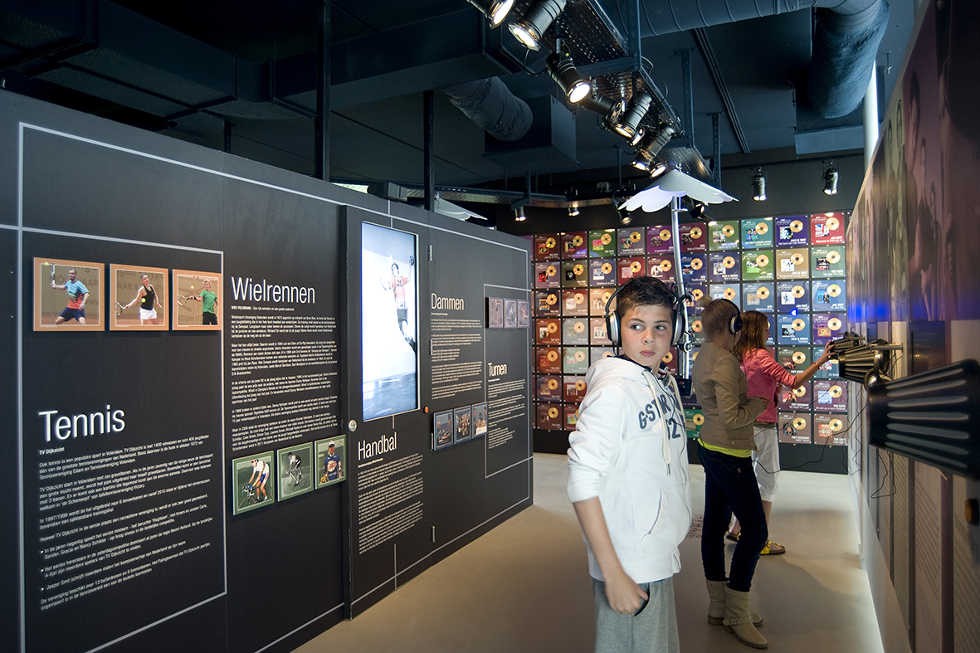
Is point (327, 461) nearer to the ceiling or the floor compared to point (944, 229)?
nearer to the floor

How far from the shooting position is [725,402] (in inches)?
130

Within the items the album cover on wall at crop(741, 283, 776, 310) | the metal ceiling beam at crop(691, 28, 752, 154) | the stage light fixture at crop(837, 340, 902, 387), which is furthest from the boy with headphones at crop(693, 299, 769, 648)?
the album cover on wall at crop(741, 283, 776, 310)

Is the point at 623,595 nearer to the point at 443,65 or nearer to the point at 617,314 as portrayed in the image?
the point at 617,314

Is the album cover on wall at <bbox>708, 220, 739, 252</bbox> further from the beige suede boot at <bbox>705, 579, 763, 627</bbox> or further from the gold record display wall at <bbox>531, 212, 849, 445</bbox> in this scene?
the beige suede boot at <bbox>705, 579, 763, 627</bbox>

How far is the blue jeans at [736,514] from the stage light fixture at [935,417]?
6.44 ft

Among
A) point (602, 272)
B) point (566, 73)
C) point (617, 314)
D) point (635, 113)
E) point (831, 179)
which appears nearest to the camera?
point (617, 314)

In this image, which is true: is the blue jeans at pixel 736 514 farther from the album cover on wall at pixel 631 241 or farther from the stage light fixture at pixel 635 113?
the album cover on wall at pixel 631 241

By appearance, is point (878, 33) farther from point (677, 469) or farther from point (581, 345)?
point (581, 345)

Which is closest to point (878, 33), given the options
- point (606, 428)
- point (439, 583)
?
point (606, 428)

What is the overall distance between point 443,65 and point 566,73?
0.84 meters

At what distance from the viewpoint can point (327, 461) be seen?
354 centimetres

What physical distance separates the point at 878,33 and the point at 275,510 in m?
4.42

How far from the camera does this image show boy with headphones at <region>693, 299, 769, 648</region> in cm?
321

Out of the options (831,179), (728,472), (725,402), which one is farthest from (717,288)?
(728,472)
